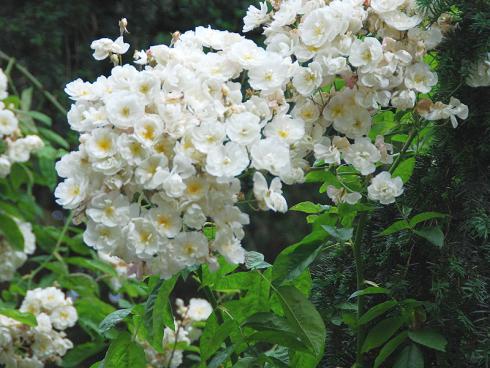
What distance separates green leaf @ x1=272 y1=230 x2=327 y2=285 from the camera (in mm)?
1140

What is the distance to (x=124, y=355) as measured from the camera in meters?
1.29

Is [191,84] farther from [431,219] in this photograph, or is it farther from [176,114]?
[431,219]

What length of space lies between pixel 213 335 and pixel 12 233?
128cm

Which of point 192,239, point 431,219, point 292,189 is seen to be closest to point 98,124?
point 192,239

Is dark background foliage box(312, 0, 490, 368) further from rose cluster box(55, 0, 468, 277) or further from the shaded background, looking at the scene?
the shaded background

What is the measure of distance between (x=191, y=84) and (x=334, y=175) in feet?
0.86

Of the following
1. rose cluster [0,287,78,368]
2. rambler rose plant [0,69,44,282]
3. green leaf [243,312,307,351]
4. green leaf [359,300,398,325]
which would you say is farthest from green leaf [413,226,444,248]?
rambler rose plant [0,69,44,282]

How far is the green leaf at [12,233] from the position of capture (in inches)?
93.8

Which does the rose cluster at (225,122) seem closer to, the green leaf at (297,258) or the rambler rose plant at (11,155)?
the green leaf at (297,258)

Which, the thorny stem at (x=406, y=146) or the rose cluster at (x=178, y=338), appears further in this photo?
the rose cluster at (x=178, y=338)

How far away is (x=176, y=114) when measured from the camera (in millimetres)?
1070

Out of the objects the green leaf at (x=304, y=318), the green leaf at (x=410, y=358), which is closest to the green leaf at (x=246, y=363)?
the green leaf at (x=304, y=318)

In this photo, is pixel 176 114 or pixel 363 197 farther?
pixel 363 197

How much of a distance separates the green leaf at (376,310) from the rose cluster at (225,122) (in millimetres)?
Result: 161
